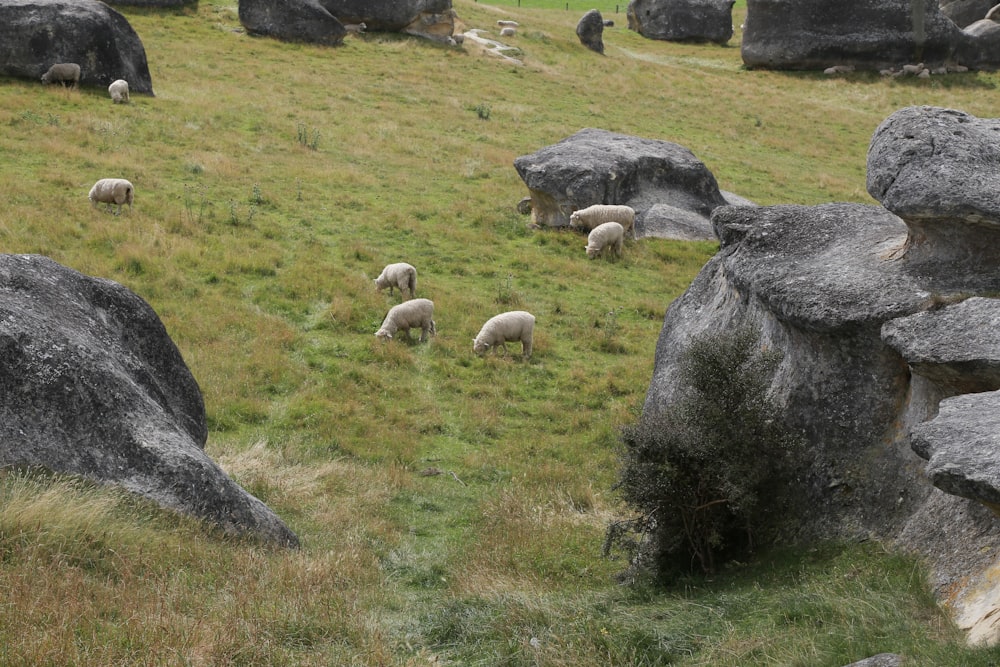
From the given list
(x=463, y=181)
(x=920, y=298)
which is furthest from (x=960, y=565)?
(x=463, y=181)

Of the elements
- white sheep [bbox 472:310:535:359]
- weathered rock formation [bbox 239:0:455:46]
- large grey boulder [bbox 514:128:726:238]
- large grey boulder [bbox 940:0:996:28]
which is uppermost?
large grey boulder [bbox 940:0:996:28]

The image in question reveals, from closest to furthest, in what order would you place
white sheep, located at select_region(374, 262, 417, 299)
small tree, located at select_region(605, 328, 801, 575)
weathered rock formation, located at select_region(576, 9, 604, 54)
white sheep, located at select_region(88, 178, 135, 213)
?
small tree, located at select_region(605, 328, 801, 575) → white sheep, located at select_region(374, 262, 417, 299) → white sheep, located at select_region(88, 178, 135, 213) → weathered rock formation, located at select_region(576, 9, 604, 54)

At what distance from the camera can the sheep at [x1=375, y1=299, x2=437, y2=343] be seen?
21328mm

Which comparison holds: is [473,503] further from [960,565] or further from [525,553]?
[960,565]

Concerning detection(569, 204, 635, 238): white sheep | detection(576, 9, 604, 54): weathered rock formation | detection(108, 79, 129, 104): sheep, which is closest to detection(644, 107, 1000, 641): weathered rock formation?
detection(569, 204, 635, 238): white sheep

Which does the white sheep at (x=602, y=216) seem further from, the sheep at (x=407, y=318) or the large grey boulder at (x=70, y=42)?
the large grey boulder at (x=70, y=42)

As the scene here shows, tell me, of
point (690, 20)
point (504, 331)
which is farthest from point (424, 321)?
point (690, 20)

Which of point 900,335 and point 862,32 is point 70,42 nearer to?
point 900,335

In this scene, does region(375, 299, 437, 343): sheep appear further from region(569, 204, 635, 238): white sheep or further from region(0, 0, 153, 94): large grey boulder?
region(0, 0, 153, 94): large grey boulder

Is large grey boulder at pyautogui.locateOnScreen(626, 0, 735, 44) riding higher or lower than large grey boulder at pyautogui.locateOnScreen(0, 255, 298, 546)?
higher

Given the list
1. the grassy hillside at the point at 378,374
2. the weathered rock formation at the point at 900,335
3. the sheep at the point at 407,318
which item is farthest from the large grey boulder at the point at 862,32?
the weathered rock formation at the point at 900,335

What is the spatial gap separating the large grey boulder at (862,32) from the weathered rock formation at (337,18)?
68.2 feet

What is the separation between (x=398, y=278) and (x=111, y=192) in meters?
8.72

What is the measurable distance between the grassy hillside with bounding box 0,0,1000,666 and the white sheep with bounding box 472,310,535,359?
0.51 m
